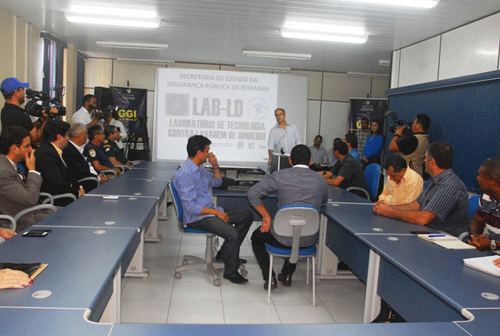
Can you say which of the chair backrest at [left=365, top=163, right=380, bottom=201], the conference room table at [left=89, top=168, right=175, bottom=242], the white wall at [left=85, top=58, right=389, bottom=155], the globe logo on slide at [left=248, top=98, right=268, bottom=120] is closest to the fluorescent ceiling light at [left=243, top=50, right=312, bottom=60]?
the globe logo on slide at [left=248, top=98, right=268, bottom=120]

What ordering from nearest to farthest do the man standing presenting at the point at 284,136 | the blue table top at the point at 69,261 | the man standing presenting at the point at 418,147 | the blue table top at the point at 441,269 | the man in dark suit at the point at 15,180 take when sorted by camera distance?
the blue table top at the point at 69,261, the blue table top at the point at 441,269, the man in dark suit at the point at 15,180, the man standing presenting at the point at 418,147, the man standing presenting at the point at 284,136

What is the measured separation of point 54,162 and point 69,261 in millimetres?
2285

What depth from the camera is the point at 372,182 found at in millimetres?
5137

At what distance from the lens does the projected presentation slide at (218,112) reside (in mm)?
9406

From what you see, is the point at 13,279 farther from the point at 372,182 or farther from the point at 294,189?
the point at 372,182

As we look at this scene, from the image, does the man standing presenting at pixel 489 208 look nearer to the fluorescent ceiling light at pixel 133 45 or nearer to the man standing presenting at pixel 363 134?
the fluorescent ceiling light at pixel 133 45

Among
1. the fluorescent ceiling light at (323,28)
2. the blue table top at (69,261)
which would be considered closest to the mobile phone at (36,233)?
the blue table top at (69,261)

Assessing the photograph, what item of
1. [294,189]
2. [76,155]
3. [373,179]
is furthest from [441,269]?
[76,155]

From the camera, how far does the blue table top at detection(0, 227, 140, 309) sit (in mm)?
1576

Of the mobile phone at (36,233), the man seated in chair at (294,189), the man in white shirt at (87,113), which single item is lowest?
the mobile phone at (36,233)

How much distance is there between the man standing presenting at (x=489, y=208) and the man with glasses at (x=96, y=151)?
15.4 feet

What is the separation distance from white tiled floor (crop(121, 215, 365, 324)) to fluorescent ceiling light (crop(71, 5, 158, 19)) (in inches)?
123

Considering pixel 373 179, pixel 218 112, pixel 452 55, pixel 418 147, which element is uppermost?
pixel 452 55

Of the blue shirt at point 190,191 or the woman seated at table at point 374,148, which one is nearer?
the blue shirt at point 190,191
